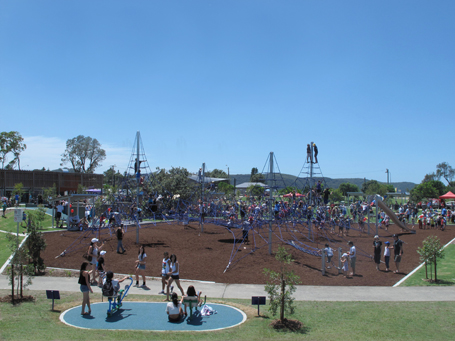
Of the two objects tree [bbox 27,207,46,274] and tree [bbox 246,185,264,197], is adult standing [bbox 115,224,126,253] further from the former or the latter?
tree [bbox 246,185,264,197]

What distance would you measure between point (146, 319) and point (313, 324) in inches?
163

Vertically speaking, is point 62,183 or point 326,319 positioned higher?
point 62,183

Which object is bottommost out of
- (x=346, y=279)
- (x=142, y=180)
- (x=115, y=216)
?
(x=346, y=279)

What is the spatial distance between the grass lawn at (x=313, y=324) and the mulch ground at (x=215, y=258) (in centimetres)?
313

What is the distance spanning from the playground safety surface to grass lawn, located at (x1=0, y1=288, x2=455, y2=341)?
29 centimetres

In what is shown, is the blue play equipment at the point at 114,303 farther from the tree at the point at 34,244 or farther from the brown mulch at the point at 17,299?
the tree at the point at 34,244

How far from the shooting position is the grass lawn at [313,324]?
7809 millimetres

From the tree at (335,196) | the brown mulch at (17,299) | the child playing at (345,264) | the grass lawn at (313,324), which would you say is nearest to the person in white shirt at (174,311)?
the grass lawn at (313,324)

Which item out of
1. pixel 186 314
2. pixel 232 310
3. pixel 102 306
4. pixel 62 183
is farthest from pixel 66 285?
pixel 62 183

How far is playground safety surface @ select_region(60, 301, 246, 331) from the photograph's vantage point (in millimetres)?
8492

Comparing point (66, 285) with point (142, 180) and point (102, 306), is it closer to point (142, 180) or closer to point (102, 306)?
point (102, 306)

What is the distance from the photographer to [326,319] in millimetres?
9086

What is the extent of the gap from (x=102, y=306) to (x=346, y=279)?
350 inches

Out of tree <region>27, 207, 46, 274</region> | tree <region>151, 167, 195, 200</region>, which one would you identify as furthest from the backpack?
tree <region>151, 167, 195, 200</region>
